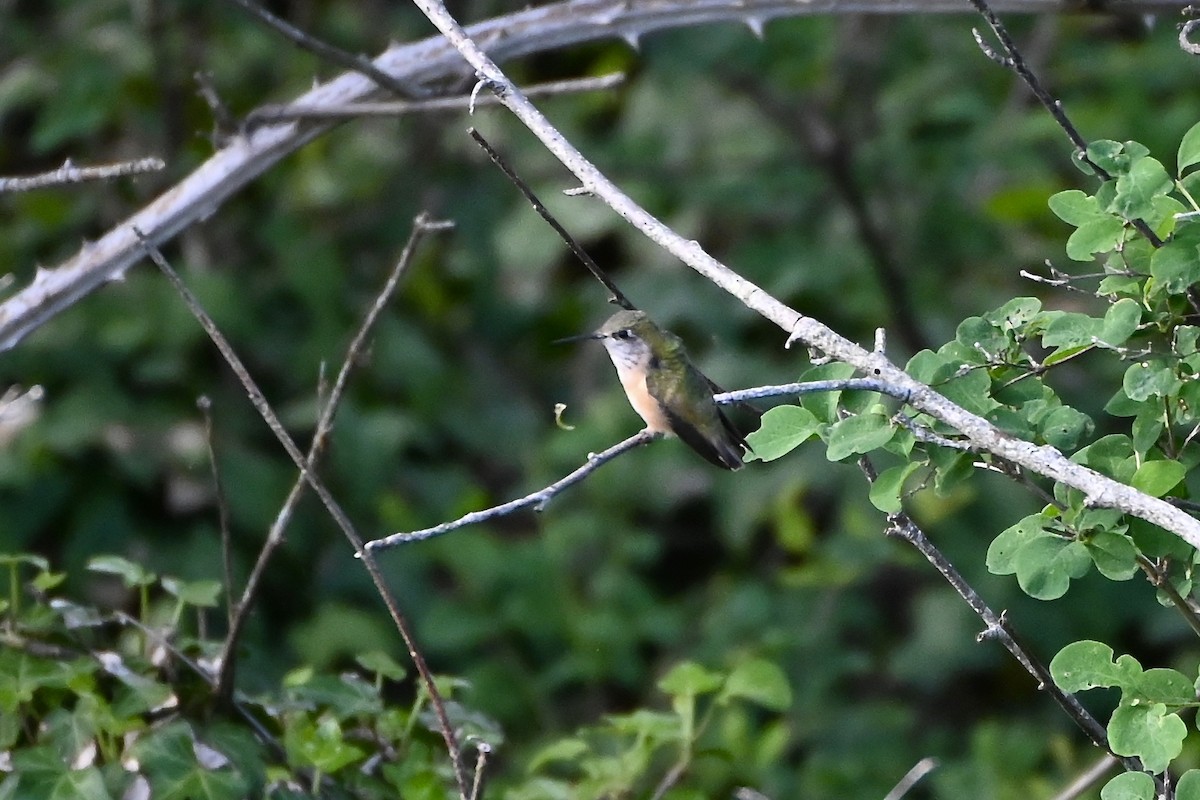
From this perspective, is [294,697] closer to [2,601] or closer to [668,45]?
[2,601]

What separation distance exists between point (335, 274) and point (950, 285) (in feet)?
9.58

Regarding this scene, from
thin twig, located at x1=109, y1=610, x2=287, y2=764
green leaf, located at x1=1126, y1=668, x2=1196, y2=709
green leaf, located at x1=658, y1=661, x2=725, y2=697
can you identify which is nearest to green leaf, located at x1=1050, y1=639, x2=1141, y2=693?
green leaf, located at x1=1126, y1=668, x2=1196, y2=709

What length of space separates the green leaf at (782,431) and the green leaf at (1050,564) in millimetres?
332

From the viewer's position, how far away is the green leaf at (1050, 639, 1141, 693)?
1.99 meters

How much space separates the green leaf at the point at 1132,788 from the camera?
6.50ft

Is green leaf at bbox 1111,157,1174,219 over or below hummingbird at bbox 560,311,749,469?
over

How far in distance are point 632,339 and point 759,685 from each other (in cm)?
117

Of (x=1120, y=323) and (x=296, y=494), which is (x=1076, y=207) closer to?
(x=1120, y=323)

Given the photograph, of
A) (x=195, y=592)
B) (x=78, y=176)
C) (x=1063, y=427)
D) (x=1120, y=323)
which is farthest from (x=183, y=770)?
(x=1120, y=323)

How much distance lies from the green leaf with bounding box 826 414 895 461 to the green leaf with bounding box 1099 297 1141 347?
0.32 metres

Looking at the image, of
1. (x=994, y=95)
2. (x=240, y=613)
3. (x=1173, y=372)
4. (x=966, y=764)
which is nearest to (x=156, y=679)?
(x=240, y=613)

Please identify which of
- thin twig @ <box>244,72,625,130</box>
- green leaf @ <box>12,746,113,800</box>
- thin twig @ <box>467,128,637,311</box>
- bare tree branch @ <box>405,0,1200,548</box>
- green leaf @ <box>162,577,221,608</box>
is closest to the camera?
bare tree branch @ <box>405,0,1200,548</box>

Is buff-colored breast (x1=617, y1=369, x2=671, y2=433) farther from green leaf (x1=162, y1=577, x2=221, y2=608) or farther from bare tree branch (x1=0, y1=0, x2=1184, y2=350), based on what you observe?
green leaf (x1=162, y1=577, x2=221, y2=608)

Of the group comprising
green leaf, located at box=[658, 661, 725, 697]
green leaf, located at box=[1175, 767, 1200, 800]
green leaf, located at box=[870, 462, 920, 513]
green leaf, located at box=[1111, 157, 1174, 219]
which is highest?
green leaf, located at box=[1111, 157, 1174, 219]
